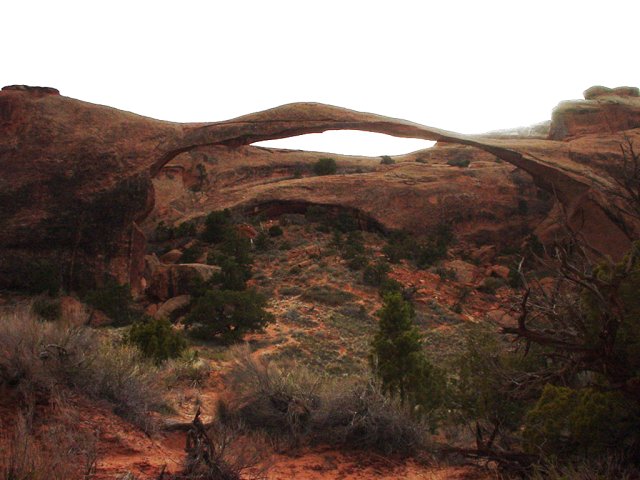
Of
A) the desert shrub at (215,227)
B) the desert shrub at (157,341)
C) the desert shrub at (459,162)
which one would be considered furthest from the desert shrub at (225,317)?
the desert shrub at (459,162)

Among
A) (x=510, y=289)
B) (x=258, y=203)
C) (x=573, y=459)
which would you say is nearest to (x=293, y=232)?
(x=258, y=203)

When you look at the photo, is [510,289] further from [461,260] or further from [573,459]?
[573,459]

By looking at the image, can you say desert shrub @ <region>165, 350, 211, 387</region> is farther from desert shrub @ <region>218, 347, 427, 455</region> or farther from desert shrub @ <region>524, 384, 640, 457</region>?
desert shrub @ <region>524, 384, 640, 457</region>

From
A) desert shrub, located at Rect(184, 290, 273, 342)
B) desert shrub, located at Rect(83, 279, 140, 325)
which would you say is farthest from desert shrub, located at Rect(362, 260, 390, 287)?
desert shrub, located at Rect(83, 279, 140, 325)

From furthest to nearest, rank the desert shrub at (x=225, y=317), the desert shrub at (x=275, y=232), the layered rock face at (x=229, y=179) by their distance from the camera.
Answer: the desert shrub at (x=275, y=232)
the layered rock face at (x=229, y=179)
the desert shrub at (x=225, y=317)

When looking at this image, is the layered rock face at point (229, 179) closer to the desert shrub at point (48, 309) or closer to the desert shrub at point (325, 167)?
the desert shrub at point (325, 167)
